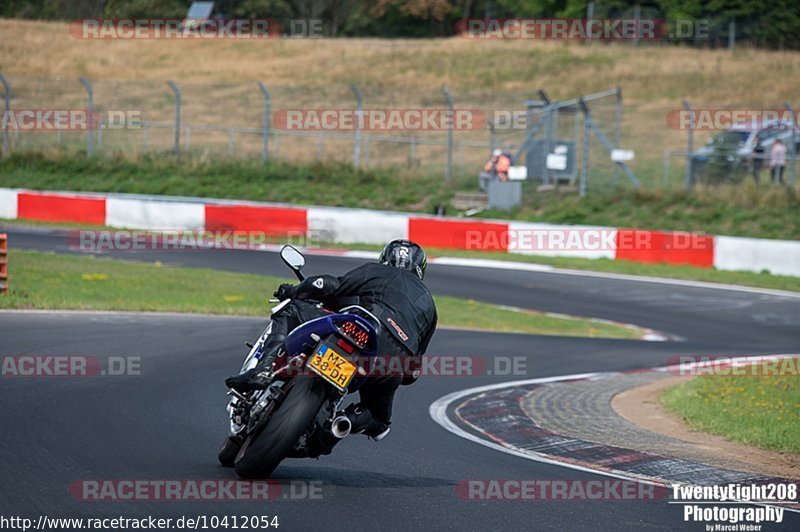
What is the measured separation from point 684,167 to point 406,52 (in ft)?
82.1

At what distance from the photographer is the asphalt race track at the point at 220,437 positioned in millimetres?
5898

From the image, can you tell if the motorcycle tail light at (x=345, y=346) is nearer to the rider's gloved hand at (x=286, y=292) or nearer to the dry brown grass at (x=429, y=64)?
the rider's gloved hand at (x=286, y=292)

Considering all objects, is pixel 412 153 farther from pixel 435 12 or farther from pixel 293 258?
pixel 435 12

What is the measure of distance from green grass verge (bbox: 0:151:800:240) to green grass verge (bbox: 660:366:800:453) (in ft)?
49.9

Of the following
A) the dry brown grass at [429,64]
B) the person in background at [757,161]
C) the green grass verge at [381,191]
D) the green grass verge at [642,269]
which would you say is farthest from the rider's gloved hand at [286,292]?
the dry brown grass at [429,64]

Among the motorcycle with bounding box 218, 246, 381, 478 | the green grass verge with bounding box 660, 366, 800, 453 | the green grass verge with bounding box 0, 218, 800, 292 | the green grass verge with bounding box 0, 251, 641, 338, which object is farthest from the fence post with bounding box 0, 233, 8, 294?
the green grass verge with bounding box 0, 218, 800, 292

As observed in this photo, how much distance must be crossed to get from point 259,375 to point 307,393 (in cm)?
38

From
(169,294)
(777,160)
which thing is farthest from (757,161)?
A: (169,294)

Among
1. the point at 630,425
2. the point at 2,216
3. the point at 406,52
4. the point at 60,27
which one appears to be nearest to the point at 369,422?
the point at 630,425

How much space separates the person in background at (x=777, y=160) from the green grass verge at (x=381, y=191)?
640mm

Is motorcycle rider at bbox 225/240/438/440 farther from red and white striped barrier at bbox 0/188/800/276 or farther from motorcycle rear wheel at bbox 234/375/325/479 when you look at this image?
red and white striped barrier at bbox 0/188/800/276

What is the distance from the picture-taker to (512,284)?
2078 centimetres

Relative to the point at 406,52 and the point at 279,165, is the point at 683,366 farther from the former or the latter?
the point at 406,52

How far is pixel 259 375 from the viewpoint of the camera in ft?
20.9
